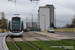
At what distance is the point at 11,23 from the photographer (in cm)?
2472

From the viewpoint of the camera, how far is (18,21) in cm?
2502

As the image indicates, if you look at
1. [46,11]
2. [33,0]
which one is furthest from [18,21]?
[46,11]

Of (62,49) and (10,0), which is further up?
(10,0)

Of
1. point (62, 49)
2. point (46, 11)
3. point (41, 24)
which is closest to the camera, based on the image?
point (62, 49)

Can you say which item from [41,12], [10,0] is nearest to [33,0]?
[10,0]

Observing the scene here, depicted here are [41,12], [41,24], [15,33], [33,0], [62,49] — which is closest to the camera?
[62,49]

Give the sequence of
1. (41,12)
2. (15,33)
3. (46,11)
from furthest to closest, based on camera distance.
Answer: (46,11), (41,12), (15,33)

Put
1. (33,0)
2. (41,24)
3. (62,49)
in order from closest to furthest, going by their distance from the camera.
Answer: (62,49) → (33,0) → (41,24)

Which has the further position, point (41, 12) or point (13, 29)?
point (41, 12)

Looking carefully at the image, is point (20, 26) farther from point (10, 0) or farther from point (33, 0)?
point (33, 0)

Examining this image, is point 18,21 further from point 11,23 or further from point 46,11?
point 46,11

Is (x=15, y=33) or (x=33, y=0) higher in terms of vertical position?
(x=33, y=0)

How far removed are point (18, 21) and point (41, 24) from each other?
7100 centimetres

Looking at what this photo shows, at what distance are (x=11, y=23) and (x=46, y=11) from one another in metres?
65.6
